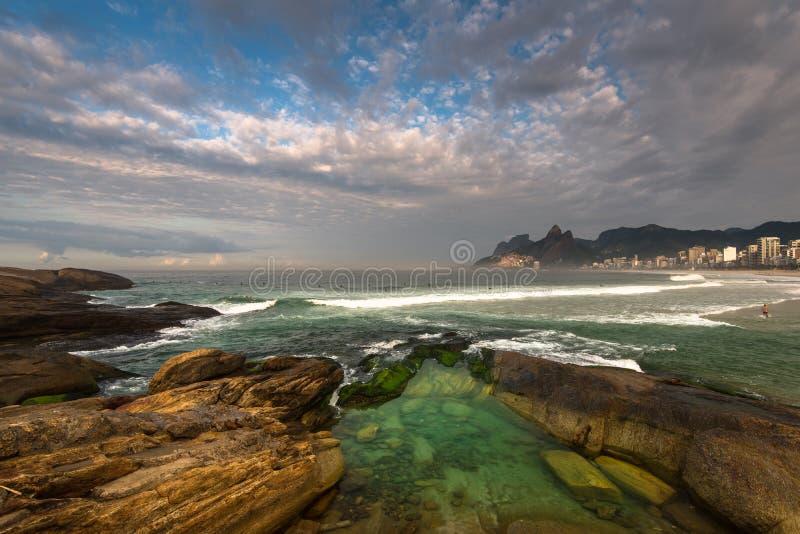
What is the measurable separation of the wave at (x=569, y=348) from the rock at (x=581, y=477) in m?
9.24

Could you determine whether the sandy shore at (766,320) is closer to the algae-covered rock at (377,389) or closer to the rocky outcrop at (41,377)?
the algae-covered rock at (377,389)

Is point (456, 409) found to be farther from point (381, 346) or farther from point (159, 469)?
point (159, 469)

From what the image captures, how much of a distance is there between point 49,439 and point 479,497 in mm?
9938

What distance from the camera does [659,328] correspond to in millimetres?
26094

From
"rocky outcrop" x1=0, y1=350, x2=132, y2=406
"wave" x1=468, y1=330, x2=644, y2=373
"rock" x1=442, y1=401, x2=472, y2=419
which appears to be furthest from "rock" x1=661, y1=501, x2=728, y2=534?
"rocky outcrop" x1=0, y1=350, x2=132, y2=406

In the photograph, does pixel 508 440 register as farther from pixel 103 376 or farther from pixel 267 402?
pixel 103 376

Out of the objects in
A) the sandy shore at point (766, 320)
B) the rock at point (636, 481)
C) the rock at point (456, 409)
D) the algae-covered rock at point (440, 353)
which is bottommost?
the rock at point (456, 409)

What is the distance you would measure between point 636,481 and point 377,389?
32.5 ft

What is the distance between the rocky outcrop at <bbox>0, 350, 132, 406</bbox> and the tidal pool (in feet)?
43.3

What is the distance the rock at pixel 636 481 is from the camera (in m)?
7.92

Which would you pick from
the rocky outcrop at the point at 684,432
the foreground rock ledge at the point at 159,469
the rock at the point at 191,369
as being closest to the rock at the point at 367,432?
the foreground rock ledge at the point at 159,469

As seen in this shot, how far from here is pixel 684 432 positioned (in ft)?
28.7

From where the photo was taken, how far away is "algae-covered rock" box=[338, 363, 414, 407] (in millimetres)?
13898

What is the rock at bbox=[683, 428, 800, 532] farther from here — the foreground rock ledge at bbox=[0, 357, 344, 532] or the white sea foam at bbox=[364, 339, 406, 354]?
the white sea foam at bbox=[364, 339, 406, 354]
